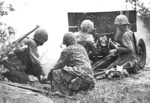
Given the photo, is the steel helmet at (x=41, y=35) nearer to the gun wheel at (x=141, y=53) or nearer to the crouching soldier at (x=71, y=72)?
the crouching soldier at (x=71, y=72)

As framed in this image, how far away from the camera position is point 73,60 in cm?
850

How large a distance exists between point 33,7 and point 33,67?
23.4 ft

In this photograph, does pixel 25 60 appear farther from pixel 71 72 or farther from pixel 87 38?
pixel 87 38

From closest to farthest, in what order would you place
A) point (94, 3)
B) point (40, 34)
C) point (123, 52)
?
point (40, 34) < point (123, 52) < point (94, 3)

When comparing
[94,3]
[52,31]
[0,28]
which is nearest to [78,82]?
[0,28]

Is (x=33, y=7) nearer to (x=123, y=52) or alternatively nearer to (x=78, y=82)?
(x=123, y=52)

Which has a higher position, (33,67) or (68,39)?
(68,39)

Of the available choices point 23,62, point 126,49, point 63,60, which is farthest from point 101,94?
point 126,49

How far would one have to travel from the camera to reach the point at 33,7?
Result: 16109 millimetres

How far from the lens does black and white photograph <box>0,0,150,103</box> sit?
7.65 meters

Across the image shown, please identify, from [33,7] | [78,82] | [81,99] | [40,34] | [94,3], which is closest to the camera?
[81,99]

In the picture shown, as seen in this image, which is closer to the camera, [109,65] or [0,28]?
[0,28]

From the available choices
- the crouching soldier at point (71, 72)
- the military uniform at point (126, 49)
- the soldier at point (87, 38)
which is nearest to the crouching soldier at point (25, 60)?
the crouching soldier at point (71, 72)

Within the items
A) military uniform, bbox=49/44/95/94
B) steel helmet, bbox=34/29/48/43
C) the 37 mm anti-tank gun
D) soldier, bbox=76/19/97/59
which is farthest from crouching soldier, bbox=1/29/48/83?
the 37 mm anti-tank gun
